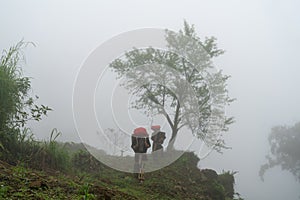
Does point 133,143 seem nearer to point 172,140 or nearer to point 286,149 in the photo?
point 172,140

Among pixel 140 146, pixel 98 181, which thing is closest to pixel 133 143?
pixel 140 146

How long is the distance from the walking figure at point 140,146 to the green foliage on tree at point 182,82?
70 cm

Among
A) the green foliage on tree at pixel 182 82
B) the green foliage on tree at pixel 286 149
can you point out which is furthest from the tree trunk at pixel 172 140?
the green foliage on tree at pixel 286 149

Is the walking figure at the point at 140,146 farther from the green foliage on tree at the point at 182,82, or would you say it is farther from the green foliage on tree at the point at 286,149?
the green foliage on tree at the point at 286,149

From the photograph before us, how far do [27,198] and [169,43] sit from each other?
8814mm

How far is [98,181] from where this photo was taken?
A: 21.5 feet

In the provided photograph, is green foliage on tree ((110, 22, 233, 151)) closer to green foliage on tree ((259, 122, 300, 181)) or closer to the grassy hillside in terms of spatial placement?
the grassy hillside

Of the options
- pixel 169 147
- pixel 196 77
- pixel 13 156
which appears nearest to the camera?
pixel 13 156

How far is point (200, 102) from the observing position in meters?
11.3

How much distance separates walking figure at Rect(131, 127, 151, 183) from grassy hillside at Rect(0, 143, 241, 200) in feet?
0.93

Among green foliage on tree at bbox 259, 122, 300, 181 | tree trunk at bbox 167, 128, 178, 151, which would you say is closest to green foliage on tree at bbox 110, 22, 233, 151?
tree trunk at bbox 167, 128, 178, 151

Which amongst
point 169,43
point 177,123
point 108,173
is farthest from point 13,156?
point 169,43

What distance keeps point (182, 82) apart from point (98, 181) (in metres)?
5.04

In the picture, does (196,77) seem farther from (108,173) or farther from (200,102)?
(108,173)
